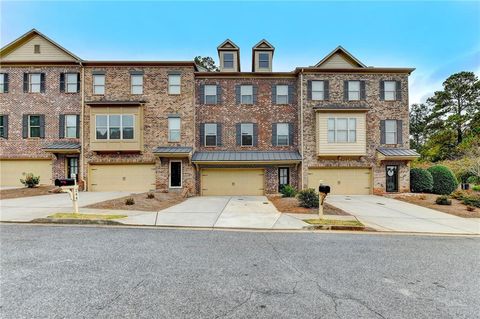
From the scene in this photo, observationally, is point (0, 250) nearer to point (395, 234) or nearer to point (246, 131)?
point (395, 234)

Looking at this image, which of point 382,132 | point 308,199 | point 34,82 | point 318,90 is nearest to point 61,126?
point 34,82

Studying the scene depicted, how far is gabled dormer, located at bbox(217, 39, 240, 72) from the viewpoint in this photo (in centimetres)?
1998

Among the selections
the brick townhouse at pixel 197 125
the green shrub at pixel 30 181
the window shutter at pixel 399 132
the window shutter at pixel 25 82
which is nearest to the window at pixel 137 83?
the brick townhouse at pixel 197 125

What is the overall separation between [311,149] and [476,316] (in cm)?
1542

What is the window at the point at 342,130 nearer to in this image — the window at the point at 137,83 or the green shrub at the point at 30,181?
the window at the point at 137,83

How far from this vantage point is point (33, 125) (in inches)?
722

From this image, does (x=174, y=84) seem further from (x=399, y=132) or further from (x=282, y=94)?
(x=399, y=132)

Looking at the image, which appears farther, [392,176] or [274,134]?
[274,134]

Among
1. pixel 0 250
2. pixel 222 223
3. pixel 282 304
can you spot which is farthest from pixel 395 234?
pixel 0 250

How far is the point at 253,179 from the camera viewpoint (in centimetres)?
1862

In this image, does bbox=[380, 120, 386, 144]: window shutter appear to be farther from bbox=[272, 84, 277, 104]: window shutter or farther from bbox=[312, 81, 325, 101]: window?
bbox=[272, 84, 277, 104]: window shutter

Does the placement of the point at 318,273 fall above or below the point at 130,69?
below

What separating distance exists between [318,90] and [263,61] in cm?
515

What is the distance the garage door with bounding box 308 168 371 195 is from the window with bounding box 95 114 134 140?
1370 cm
